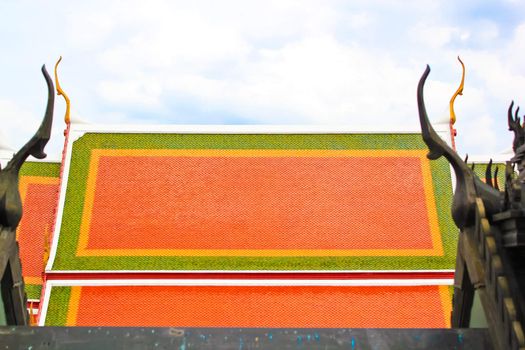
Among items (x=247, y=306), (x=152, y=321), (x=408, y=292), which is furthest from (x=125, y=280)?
(x=408, y=292)

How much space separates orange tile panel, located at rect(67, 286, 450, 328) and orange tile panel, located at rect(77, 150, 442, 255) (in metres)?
0.82

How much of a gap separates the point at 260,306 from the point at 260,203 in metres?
2.08

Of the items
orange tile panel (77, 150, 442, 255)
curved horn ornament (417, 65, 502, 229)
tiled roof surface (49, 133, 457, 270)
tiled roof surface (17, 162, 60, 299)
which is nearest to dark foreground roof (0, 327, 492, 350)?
curved horn ornament (417, 65, 502, 229)

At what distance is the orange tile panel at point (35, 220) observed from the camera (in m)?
9.48

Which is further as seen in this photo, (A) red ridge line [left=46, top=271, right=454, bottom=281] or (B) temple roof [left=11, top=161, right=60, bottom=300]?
(B) temple roof [left=11, top=161, right=60, bottom=300]

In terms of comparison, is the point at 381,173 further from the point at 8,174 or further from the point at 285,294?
the point at 8,174

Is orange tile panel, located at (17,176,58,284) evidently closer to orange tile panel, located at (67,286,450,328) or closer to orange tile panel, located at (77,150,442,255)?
orange tile panel, located at (77,150,442,255)

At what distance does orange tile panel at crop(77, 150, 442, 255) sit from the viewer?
31.2 feet

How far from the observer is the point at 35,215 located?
391 inches

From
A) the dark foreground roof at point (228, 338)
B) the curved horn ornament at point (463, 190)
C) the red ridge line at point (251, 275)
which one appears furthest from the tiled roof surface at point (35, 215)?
the curved horn ornament at point (463, 190)

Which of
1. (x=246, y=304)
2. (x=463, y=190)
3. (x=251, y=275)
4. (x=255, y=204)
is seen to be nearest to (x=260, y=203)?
(x=255, y=204)

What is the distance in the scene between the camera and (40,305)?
8719 mm

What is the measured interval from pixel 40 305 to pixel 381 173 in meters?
6.66

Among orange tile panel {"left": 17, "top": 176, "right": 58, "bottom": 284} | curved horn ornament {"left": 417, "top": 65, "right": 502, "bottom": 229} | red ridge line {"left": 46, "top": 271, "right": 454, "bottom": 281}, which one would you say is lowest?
curved horn ornament {"left": 417, "top": 65, "right": 502, "bottom": 229}
